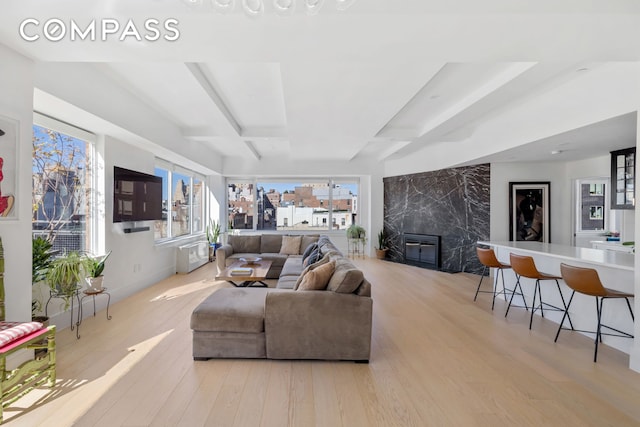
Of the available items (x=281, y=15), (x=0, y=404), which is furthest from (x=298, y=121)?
(x=0, y=404)

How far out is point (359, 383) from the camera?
225 centimetres

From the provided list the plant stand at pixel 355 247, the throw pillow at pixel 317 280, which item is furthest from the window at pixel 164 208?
the plant stand at pixel 355 247

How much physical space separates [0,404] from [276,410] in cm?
166

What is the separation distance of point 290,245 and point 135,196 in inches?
113

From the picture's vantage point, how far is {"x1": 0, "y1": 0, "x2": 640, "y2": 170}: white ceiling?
1.81 meters

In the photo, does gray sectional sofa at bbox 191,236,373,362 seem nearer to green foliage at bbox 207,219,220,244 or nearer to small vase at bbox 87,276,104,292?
small vase at bbox 87,276,104,292

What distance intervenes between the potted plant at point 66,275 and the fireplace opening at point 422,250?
20.1ft

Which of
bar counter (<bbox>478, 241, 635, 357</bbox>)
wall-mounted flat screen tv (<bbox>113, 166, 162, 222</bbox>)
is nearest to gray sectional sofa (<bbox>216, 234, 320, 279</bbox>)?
Answer: wall-mounted flat screen tv (<bbox>113, 166, 162, 222</bbox>)

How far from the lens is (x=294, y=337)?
2512 millimetres

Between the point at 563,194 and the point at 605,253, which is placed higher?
the point at 563,194

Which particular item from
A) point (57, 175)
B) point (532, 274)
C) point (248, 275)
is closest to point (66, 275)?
point (57, 175)

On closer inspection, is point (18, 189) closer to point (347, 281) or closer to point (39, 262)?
point (39, 262)

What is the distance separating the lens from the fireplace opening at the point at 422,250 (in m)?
6.61

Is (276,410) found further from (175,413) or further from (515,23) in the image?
(515,23)
